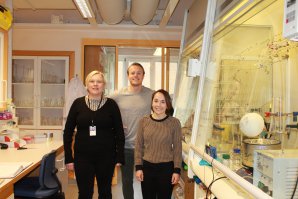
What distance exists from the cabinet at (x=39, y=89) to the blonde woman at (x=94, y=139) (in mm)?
2742

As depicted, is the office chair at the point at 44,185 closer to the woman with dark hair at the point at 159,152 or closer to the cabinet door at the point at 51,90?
the woman with dark hair at the point at 159,152

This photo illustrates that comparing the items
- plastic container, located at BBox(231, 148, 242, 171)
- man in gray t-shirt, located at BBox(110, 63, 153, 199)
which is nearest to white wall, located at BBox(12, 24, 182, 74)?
man in gray t-shirt, located at BBox(110, 63, 153, 199)

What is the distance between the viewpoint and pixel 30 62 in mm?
5223

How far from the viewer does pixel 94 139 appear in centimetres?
251

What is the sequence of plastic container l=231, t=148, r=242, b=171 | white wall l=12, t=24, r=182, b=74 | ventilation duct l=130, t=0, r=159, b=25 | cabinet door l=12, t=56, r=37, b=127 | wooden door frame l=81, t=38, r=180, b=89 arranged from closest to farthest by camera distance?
plastic container l=231, t=148, r=242, b=171
ventilation duct l=130, t=0, r=159, b=25
wooden door frame l=81, t=38, r=180, b=89
white wall l=12, t=24, r=182, b=74
cabinet door l=12, t=56, r=37, b=127

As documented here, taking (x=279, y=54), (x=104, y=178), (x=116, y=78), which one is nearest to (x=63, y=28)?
(x=116, y=78)

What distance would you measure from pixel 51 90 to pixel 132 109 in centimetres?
296

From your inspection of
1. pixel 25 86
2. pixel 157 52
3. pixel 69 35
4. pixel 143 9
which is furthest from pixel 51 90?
pixel 143 9

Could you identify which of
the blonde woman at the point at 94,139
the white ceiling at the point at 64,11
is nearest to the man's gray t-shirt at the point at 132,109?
the blonde woman at the point at 94,139

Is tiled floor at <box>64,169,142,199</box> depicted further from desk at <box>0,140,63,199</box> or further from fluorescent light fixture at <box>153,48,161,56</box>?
fluorescent light fixture at <box>153,48,161,56</box>

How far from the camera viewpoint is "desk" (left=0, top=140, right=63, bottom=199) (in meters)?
1.97

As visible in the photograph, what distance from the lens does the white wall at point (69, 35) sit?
509 centimetres

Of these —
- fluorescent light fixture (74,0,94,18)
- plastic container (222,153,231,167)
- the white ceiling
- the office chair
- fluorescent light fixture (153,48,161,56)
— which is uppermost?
the white ceiling

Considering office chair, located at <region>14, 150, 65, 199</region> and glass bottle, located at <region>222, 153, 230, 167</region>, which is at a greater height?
glass bottle, located at <region>222, 153, 230, 167</region>
